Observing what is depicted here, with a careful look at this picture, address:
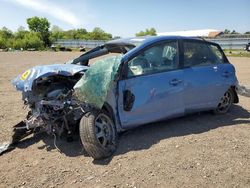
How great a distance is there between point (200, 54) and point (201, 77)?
0.51 m

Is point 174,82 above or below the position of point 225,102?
above

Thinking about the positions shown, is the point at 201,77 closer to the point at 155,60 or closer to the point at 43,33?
the point at 155,60

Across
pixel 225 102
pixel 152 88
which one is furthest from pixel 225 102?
pixel 152 88

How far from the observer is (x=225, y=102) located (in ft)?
21.8

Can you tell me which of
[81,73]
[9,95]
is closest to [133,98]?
[81,73]

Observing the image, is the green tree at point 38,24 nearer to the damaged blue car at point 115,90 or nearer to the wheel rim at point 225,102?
the wheel rim at point 225,102

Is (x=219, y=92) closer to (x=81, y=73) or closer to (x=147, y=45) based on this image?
(x=147, y=45)

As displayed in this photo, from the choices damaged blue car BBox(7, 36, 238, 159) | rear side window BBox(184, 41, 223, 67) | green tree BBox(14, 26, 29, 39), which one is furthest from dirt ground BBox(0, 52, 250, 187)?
green tree BBox(14, 26, 29, 39)

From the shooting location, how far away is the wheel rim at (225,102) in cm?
659

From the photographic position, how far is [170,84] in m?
5.38

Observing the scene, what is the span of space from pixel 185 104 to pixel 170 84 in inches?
21.9

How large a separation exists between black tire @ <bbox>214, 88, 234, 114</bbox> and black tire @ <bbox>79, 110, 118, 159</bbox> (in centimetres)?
268

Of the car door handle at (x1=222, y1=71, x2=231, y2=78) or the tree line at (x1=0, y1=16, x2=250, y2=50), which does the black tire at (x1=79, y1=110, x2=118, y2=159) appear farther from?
the tree line at (x1=0, y1=16, x2=250, y2=50)

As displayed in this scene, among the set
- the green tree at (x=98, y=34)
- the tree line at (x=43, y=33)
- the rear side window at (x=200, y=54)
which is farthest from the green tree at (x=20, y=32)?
the rear side window at (x=200, y=54)
